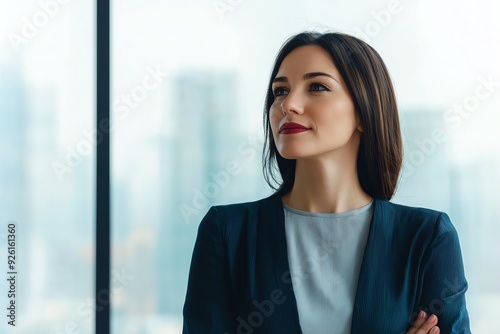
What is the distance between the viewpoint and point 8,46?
2.30 m

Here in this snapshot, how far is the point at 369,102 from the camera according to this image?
1504 millimetres

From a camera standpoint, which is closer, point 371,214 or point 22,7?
point 371,214

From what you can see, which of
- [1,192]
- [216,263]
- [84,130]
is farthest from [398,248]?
[1,192]

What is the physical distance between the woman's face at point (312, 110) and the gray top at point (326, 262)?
0.16 metres

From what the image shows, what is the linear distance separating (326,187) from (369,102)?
22cm

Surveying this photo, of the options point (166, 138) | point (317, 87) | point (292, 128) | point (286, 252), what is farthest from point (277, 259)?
point (166, 138)

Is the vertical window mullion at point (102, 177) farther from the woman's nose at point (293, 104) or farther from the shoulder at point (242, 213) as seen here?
the woman's nose at point (293, 104)

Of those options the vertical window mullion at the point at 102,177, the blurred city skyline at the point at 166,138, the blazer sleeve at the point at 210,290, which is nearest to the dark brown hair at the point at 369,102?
the blazer sleeve at the point at 210,290

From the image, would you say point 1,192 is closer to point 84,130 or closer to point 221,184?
point 84,130

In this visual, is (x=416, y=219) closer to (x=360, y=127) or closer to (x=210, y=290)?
(x=360, y=127)

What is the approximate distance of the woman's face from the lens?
1.45 metres

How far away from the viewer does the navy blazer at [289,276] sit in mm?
1450

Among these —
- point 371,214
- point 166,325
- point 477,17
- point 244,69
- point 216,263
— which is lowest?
point 166,325

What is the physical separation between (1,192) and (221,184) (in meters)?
0.79
